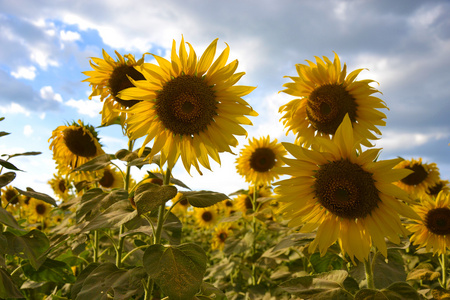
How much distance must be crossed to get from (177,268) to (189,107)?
1093mm

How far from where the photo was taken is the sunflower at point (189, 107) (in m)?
2.34

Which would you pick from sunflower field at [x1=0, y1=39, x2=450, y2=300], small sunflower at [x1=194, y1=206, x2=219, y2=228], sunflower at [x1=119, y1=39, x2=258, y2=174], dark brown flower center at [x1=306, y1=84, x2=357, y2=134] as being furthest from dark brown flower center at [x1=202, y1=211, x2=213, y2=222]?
sunflower at [x1=119, y1=39, x2=258, y2=174]

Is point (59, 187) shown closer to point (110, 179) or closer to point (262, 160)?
point (110, 179)

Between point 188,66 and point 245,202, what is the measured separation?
204 inches

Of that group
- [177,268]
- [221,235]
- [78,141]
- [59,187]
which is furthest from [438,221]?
[59,187]

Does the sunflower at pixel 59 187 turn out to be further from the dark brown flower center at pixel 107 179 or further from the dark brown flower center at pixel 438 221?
the dark brown flower center at pixel 438 221

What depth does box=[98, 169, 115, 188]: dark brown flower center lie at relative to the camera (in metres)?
5.48

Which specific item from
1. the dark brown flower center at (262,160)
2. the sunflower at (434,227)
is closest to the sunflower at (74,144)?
the dark brown flower center at (262,160)

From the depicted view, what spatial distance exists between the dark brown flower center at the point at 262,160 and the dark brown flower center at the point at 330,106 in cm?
317

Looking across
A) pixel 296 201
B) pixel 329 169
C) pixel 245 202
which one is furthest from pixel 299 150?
pixel 245 202

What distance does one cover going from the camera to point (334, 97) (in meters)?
2.96

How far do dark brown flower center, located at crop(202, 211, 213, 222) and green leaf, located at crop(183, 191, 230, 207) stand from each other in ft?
21.3

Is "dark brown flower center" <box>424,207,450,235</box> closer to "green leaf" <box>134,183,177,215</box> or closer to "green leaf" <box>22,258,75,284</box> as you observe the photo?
"green leaf" <box>134,183,177,215</box>

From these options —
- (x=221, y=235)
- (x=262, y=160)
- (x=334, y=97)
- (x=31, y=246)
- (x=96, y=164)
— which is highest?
(x=334, y=97)
